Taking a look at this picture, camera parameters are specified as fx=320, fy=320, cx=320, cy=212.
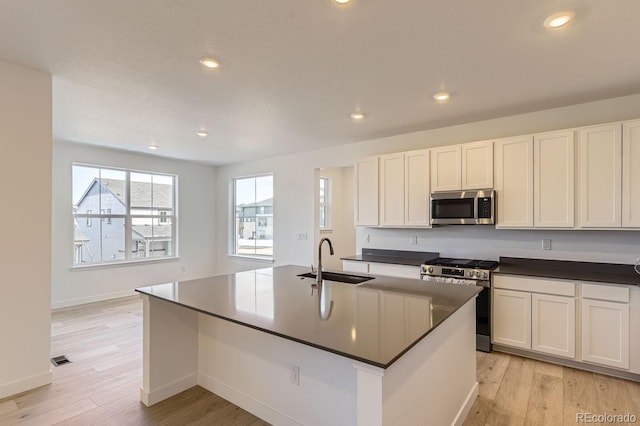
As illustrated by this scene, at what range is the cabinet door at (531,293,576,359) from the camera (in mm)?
2916

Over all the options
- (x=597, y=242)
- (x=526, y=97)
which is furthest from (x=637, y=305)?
(x=526, y=97)

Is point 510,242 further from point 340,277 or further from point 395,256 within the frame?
point 340,277

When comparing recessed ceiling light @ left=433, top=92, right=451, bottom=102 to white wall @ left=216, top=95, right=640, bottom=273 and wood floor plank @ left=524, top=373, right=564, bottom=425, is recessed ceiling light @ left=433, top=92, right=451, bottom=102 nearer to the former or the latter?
white wall @ left=216, top=95, right=640, bottom=273

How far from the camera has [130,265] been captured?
18.8 feet

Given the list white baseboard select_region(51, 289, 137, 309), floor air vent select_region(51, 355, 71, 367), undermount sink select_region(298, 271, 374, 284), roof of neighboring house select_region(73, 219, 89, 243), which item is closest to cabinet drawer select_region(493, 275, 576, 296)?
undermount sink select_region(298, 271, 374, 284)

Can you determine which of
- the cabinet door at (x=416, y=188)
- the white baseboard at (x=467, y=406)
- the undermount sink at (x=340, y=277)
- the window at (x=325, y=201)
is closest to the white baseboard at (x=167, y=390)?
the undermount sink at (x=340, y=277)

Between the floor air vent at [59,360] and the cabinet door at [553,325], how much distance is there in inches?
180

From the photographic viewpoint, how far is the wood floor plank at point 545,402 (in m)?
2.23

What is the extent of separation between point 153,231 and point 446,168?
5.39m

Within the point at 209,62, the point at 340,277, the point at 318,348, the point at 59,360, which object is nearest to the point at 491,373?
the point at 340,277

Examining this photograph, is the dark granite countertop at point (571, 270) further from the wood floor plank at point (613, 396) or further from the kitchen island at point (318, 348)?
the kitchen island at point (318, 348)

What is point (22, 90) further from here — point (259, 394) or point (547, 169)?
point (547, 169)

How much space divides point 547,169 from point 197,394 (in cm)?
378

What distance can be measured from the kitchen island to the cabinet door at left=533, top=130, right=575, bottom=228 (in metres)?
1.52
